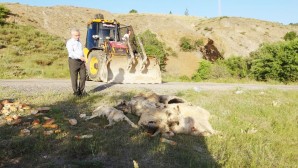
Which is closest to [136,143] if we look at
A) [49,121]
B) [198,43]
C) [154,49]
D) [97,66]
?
[49,121]

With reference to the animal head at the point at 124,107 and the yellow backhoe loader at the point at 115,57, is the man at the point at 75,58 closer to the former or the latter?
the animal head at the point at 124,107

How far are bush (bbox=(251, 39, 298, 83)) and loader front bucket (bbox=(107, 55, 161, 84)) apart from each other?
43.8 feet

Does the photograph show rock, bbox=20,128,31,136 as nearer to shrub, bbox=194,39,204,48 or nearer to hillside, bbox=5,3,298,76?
hillside, bbox=5,3,298,76

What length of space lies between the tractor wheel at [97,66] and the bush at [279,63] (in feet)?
50.6

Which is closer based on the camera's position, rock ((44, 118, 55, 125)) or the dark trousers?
rock ((44, 118, 55, 125))

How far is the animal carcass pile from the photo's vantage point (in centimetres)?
648

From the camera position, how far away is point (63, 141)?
5.46m

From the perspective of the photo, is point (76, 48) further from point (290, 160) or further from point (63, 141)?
point (290, 160)

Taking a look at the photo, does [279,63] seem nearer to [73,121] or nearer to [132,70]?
[132,70]

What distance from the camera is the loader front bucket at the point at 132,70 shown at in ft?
48.0

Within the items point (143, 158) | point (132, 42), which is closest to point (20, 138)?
point (143, 158)

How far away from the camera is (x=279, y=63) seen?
25.9m

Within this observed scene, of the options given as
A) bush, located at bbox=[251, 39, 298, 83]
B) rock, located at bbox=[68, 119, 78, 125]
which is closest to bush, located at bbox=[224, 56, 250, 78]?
bush, located at bbox=[251, 39, 298, 83]

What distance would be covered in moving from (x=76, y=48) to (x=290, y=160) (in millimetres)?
6140
